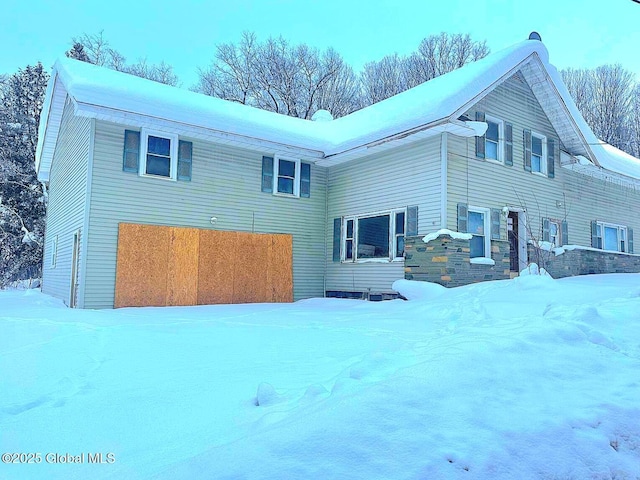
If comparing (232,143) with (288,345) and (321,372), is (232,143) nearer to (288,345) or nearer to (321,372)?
(288,345)

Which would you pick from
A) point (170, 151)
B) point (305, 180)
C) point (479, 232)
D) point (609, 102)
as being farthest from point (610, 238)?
point (609, 102)

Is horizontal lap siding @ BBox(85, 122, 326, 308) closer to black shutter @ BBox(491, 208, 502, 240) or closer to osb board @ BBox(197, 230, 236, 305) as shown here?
osb board @ BBox(197, 230, 236, 305)

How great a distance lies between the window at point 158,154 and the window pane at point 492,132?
311 inches

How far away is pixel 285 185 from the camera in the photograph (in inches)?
512

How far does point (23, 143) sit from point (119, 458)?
83.1 ft

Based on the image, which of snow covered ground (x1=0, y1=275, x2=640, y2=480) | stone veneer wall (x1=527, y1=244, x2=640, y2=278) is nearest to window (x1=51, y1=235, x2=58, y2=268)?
snow covered ground (x1=0, y1=275, x2=640, y2=480)

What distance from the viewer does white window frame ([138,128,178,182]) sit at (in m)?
10.7

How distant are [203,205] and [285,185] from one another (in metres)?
2.50

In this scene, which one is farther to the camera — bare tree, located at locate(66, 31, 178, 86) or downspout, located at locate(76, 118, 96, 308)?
bare tree, located at locate(66, 31, 178, 86)

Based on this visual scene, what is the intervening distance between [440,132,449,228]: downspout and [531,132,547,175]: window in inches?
155

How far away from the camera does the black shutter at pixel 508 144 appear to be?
12.3 m

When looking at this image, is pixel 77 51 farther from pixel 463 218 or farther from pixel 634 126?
pixel 634 126

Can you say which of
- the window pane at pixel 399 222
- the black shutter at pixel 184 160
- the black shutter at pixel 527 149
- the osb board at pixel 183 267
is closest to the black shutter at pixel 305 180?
the window pane at pixel 399 222

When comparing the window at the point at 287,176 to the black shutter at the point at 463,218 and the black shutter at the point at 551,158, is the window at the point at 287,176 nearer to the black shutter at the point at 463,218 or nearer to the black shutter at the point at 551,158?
the black shutter at the point at 463,218
